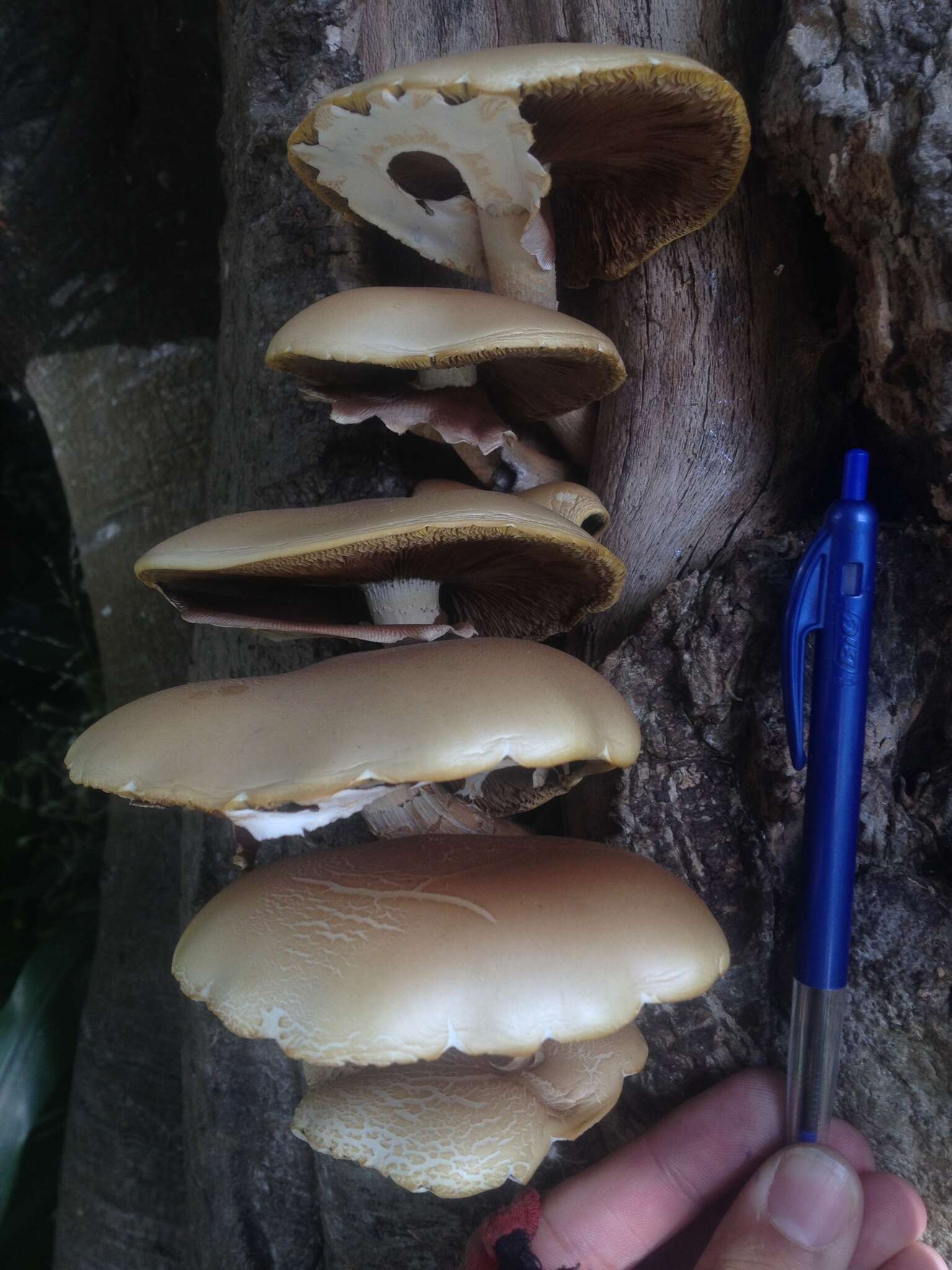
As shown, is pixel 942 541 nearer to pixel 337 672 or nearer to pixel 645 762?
pixel 645 762

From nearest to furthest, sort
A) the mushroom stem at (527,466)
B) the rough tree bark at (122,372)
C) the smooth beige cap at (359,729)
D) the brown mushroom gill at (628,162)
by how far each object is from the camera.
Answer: the smooth beige cap at (359,729) → the brown mushroom gill at (628,162) → the mushroom stem at (527,466) → the rough tree bark at (122,372)

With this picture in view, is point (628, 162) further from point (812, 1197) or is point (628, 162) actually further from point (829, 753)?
point (812, 1197)

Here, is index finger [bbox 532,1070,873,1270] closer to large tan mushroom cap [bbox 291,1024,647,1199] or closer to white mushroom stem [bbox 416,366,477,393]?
large tan mushroom cap [bbox 291,1024,647,1199]

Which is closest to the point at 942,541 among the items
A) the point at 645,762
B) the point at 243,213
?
the point at 645,762

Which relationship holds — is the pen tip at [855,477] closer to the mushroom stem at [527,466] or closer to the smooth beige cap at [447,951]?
the mushroom stem at [527,466]

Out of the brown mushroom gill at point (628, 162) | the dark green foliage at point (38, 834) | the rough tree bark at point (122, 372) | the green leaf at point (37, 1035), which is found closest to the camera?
the brown mushroom gill at point (628, 162)

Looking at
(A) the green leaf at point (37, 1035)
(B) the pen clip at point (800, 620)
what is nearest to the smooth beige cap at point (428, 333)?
(B) the pen clip at point (800, 620)

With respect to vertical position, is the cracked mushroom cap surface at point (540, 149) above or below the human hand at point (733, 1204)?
above
